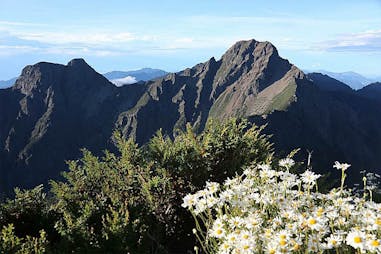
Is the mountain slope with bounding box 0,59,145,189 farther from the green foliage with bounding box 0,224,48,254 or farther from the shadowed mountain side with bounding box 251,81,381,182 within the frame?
the green foliage with bounding box 0,224,48,254

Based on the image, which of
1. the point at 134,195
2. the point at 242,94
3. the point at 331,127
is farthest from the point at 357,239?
the point at 242,94

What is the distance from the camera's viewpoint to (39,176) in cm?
17238

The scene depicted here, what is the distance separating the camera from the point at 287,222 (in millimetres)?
3035

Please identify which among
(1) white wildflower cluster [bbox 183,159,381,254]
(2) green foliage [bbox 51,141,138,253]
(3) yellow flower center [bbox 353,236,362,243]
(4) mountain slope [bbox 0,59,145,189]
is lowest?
(4) mountain slope [bbox 0,59,145,189]

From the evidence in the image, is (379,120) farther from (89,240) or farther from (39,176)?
(89,240)

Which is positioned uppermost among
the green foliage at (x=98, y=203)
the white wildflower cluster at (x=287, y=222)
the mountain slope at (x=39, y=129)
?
the white wildflower cluster at (x=287, y=222)

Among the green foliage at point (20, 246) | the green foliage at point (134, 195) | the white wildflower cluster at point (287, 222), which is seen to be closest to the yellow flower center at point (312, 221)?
the white wildflower cluster at point (287, 222)

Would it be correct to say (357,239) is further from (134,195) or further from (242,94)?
(242,94)

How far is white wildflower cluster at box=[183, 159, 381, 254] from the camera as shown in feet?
8.76

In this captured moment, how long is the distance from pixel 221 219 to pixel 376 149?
16639 centimetres

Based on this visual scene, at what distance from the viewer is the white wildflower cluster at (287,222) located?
8.76 ft

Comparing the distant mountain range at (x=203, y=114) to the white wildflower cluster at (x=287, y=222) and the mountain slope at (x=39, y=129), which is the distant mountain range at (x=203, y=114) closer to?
the mountain slope at (x=39, y=129)

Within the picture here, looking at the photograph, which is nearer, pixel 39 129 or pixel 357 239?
pixel 357 239

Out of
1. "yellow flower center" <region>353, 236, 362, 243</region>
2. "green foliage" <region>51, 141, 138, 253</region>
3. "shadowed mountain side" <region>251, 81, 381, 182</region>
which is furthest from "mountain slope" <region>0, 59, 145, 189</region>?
"yellow flower center" <region>353, 236, 362, 243</region>
